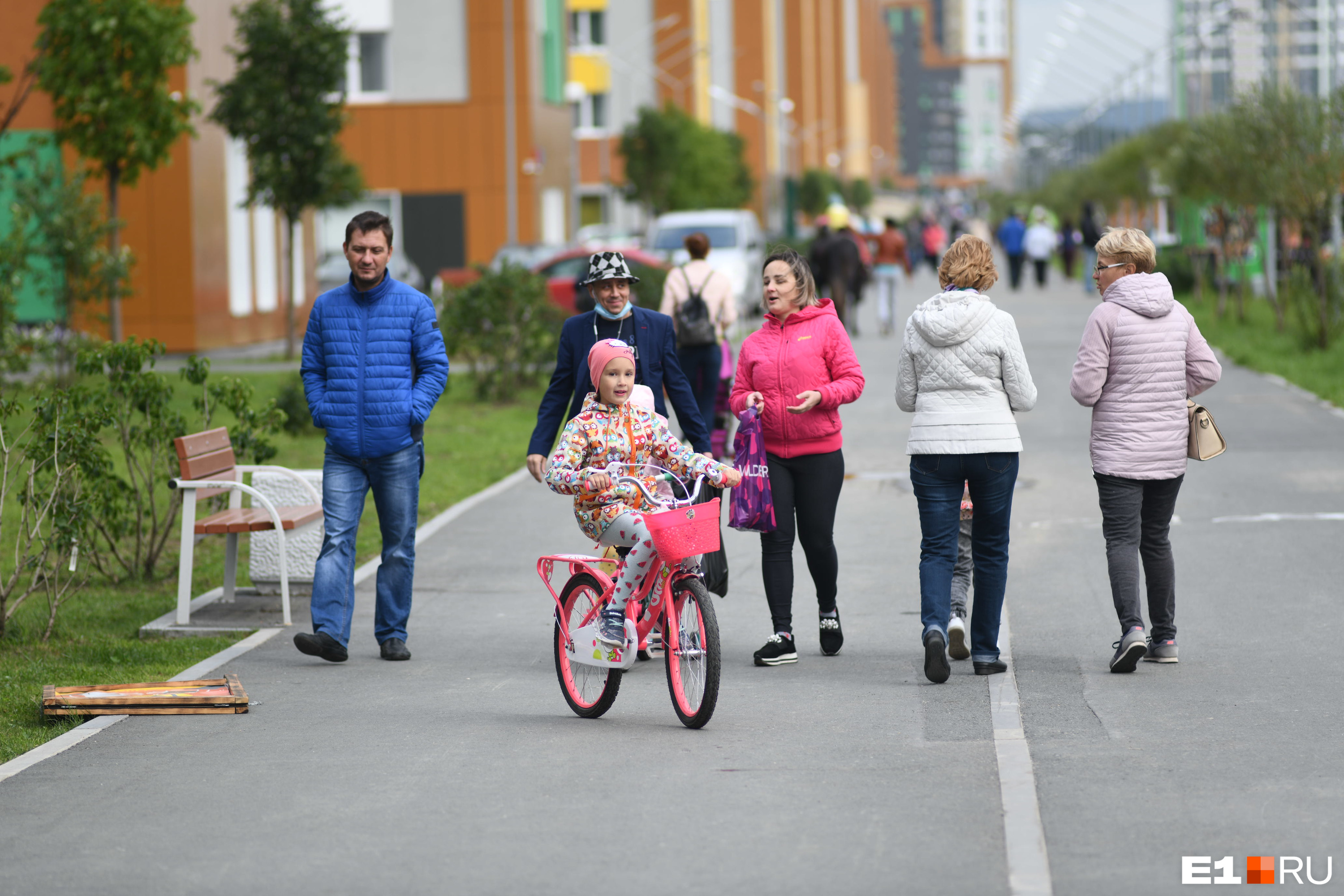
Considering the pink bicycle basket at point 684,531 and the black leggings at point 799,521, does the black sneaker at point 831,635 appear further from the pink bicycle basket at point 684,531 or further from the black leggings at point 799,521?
the pink bicycle basket at point 684,531

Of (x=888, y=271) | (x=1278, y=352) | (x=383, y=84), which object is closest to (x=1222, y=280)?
(x=888, y=271)

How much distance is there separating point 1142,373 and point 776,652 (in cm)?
188

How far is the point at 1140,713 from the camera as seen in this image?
658 centimetres

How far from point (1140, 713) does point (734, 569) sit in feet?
12.7

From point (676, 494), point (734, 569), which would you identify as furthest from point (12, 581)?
point (734, 569)

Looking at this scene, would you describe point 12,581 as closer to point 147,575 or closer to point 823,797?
point 147,575

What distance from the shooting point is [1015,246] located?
42719 millimetres

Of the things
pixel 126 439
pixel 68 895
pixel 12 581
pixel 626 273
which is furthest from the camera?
pixel 126 439

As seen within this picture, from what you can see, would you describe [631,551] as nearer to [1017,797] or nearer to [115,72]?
[1017,797]

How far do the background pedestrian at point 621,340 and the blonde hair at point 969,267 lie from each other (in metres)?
1.24

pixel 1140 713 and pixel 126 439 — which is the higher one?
pixel 126 439

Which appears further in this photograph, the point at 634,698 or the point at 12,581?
the point at 12,581

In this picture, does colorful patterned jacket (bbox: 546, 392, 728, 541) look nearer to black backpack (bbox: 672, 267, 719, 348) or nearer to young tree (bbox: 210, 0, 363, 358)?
black backpack (bbox: 672, 267, 719, 348)

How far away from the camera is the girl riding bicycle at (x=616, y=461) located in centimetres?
656
